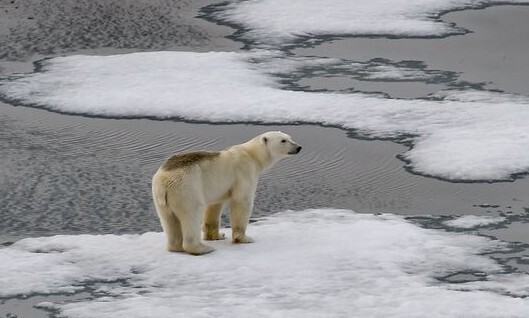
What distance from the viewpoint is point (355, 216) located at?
877 centimetres

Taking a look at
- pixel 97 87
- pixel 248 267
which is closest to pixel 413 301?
pixel 248 267

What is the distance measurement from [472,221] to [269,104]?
393cm

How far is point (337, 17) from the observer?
16547 mm

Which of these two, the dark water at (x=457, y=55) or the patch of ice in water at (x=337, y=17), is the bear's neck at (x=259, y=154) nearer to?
the dark water at (x=457, y=55)

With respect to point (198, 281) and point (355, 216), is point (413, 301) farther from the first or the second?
point (355, 216)

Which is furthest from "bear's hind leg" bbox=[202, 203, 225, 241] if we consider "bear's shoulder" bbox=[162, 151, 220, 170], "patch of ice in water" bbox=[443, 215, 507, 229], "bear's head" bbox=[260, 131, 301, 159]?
"patch of ice in water" bbox=[443, 215, 507, 229]

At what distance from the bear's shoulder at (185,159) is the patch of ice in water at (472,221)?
1.99m

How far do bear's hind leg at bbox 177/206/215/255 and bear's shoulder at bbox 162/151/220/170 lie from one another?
31cm

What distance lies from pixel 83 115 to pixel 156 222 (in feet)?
11.8

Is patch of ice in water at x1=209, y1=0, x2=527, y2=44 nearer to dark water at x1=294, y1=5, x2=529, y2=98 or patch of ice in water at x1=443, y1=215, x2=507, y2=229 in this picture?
dark water at x1=294, y1=5, x2=529, y2=98

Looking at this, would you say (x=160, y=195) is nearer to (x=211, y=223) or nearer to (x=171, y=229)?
(x=171, y=229)

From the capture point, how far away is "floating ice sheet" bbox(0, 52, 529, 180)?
420 inches

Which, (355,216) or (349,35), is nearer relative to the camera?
(355,216)

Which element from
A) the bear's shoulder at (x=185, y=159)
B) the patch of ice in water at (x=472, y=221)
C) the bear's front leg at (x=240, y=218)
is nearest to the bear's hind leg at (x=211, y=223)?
the bear's front leg at (x=240, y=218)
